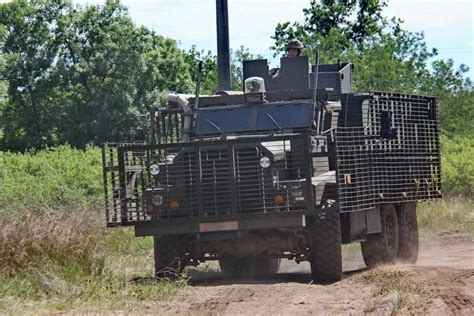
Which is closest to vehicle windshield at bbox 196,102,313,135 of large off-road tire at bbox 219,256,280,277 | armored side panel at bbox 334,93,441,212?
armored side panel at bbox 334,93,441,212

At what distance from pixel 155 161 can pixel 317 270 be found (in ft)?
7.86

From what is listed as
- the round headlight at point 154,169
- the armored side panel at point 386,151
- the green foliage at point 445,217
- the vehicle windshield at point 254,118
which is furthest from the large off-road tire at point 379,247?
the green foliage at point 445,217

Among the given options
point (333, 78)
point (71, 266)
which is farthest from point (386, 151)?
point (71, 266)

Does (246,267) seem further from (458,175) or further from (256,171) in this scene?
(458,175)

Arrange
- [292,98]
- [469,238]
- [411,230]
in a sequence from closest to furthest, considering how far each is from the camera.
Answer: [292,98] < [411,230] < [469,238]

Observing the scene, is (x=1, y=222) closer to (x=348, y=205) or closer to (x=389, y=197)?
(x=348, y=205)

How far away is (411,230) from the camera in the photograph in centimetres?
1823

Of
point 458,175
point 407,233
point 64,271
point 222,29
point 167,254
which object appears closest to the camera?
point 64,271

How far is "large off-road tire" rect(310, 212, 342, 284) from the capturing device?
46.1 feet

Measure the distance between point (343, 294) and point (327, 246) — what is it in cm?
140

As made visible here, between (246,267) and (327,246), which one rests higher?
(327,246)

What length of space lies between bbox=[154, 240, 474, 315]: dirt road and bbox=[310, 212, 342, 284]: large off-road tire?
8.8 inches

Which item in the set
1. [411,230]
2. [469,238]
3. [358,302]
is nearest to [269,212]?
[358,302]

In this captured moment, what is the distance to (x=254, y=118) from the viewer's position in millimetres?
15547
